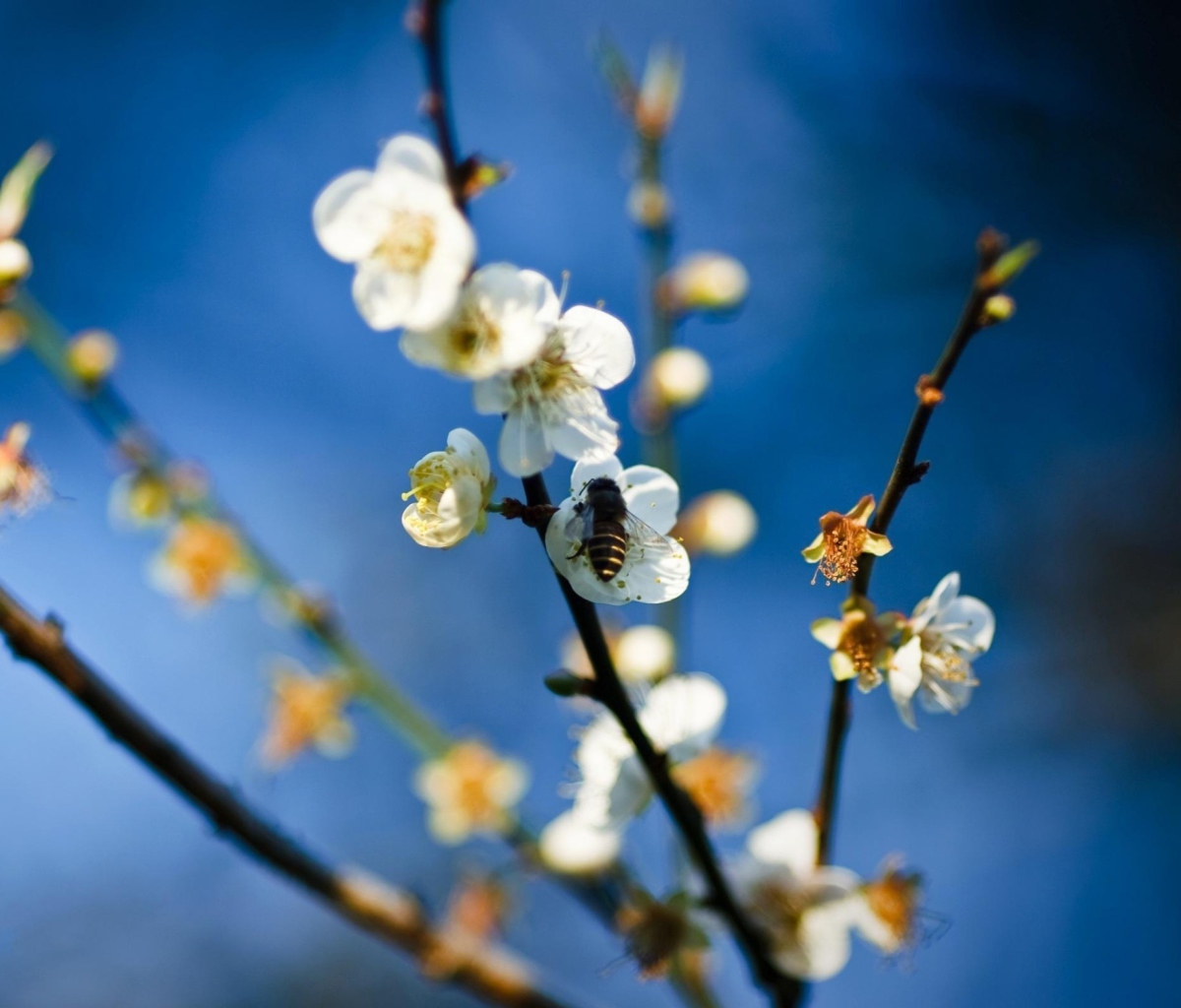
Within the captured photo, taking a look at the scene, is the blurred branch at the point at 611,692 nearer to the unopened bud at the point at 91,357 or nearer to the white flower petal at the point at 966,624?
the white flower petal at the point at 966,624

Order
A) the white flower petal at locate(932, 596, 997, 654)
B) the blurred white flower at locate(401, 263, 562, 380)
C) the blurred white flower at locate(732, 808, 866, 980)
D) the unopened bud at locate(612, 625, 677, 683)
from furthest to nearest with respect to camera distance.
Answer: the unopened bud at locate(612, 625, 677, 683)
the blurred white flower at locate(732, 808, 866, 980)
the white flower petal at locate(932, 596, 997, 654)
the blurred white flower at locate(401, 263, 562, 380)

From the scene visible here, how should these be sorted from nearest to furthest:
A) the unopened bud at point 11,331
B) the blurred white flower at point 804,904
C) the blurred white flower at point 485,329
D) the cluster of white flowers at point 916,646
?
the blurred white flower at point 485,329 → the cluster of white flowers at point 916,646 → the blurred white flower at point 804,904 → the unopened bud at point 11,331

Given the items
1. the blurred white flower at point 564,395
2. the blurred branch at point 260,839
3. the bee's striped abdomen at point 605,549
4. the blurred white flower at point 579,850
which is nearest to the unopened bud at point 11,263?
the blurred branch at point 260,839

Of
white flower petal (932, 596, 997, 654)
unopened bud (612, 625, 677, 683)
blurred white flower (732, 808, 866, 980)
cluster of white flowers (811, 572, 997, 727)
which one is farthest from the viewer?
unopened bud (612, 625, 677, 683)

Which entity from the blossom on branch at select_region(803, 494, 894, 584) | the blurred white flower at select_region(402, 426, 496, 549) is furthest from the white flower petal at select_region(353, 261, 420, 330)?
the blossom on branch at select_region(803, 494, 894, 584)

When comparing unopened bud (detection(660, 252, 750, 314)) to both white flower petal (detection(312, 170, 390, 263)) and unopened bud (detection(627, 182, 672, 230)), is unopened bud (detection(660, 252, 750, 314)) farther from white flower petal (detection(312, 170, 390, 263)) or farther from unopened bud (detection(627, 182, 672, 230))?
white flower petal (detection(312, 170, 390, 263))

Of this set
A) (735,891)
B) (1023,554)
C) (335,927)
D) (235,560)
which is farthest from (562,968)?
(735,891)

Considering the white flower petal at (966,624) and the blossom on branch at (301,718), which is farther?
the blossom on branch at (301,718)
